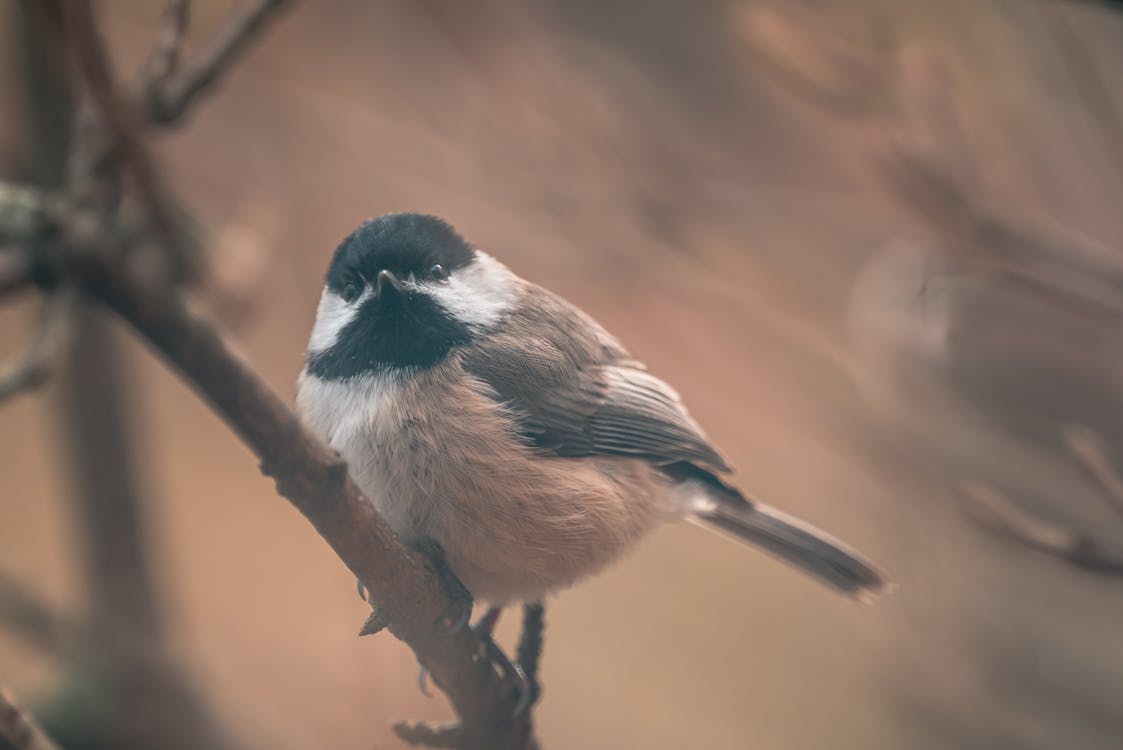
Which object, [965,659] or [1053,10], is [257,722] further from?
[1053,10]

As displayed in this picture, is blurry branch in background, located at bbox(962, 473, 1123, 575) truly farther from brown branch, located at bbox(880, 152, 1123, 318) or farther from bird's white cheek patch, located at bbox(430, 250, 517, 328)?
bird's white cheek patch, located at bbox(430, 250, 517, 328)

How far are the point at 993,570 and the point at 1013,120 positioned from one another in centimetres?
88

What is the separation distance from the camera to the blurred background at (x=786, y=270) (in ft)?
4.56

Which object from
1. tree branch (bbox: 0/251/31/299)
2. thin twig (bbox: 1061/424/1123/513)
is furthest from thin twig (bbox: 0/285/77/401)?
thin twig (bbox: 1061/424/1123/513)

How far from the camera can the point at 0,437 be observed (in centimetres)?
159

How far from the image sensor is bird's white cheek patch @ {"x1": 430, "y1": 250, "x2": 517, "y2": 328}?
3.48 feet

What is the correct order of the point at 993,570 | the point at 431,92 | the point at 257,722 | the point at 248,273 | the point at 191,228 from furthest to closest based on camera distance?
the point at 993,570
the point at 431,92
the point at 257,722
the point at 191,228
the point at 248,273

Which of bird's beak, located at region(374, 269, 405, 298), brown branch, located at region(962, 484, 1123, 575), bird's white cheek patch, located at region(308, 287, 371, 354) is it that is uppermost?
brown branch, located at region(962, 484, 1123, 575)

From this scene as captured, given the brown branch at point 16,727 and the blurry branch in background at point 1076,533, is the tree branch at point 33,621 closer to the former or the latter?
the brown branch at point 16,727

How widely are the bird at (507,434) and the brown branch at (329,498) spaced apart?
13 cm

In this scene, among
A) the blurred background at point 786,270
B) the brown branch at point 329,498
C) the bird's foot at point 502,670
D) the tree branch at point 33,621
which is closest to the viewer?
the brown branch at point 329,498

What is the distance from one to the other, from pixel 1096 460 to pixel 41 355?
1404 millimetres

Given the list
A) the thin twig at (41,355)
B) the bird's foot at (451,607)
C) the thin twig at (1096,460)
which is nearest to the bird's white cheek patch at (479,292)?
the bird's foot at (451,607)

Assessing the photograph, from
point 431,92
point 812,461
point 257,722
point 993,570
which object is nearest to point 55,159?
point 431,92
